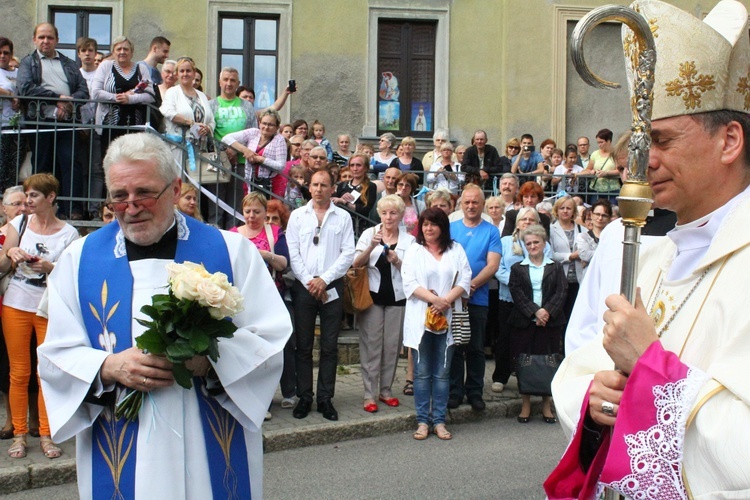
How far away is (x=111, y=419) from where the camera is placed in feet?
11.5

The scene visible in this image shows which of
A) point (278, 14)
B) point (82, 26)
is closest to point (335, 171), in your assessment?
point (278, 14)

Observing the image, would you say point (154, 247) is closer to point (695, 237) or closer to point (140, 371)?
point (140, 371)

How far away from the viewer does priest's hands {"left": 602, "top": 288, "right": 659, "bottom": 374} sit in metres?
2.18

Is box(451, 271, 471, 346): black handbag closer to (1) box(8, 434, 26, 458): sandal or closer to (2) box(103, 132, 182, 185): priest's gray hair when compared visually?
(1) box(8, 434, 26, 458): sandal

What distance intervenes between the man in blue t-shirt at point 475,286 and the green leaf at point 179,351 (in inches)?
215

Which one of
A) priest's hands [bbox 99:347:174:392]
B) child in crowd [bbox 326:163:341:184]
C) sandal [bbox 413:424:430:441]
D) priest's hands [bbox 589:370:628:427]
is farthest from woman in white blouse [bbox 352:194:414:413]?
priest's hands [bbox 589:370:628:427]

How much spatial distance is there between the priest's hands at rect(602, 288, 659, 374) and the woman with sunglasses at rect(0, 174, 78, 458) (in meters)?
5.52

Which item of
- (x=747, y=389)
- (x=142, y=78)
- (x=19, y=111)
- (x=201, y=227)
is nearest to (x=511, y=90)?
(x=142, y=78)

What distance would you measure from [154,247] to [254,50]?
615 inches

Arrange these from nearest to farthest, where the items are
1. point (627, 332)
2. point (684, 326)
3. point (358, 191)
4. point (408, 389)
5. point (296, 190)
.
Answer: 1. point (627, 332)
2. point (684, 326)
3. point (408, 389)
4. point (296, 190)
5. point (358, 191)

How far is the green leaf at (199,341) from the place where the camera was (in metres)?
3.24

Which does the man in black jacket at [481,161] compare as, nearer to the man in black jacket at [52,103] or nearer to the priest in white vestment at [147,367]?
the man in black jacket at [52,103]

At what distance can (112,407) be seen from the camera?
3.50 m

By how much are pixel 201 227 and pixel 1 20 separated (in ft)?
51.7
